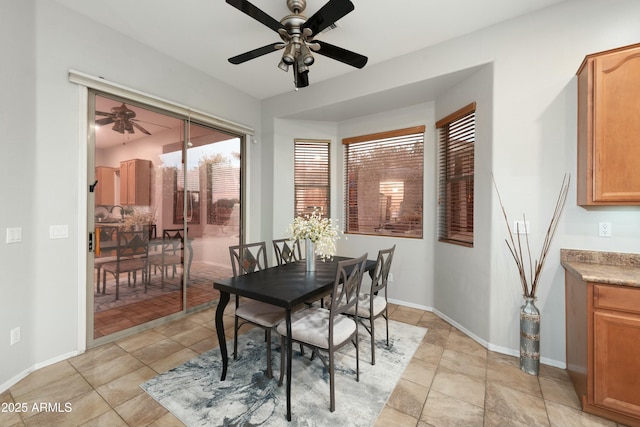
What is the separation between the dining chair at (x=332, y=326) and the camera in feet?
5.86

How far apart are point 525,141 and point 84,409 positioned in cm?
400

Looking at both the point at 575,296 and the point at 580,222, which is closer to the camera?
the point at 575,296

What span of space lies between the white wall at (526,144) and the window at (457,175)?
0.61 ft

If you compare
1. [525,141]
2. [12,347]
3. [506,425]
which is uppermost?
[525,141]

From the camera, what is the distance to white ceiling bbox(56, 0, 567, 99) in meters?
2.30

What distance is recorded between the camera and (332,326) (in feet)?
5.83

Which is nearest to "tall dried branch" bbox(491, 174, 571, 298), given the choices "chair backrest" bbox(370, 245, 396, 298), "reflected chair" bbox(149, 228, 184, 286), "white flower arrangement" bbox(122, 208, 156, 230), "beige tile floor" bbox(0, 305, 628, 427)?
"beige tile floor" bbox(0, 305, 628, 427)

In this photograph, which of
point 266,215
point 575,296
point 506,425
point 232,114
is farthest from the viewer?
point 266,215

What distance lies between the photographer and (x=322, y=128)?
4.30 m

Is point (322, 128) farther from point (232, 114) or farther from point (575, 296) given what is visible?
point (575, 296)

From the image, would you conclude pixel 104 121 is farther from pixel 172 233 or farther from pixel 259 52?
pixel 259 52

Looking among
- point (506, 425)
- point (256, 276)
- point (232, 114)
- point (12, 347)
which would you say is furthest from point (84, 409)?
point (232, 114)

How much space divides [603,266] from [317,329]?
7.40 ft

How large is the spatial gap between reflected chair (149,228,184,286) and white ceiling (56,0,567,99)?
83.1 inches
